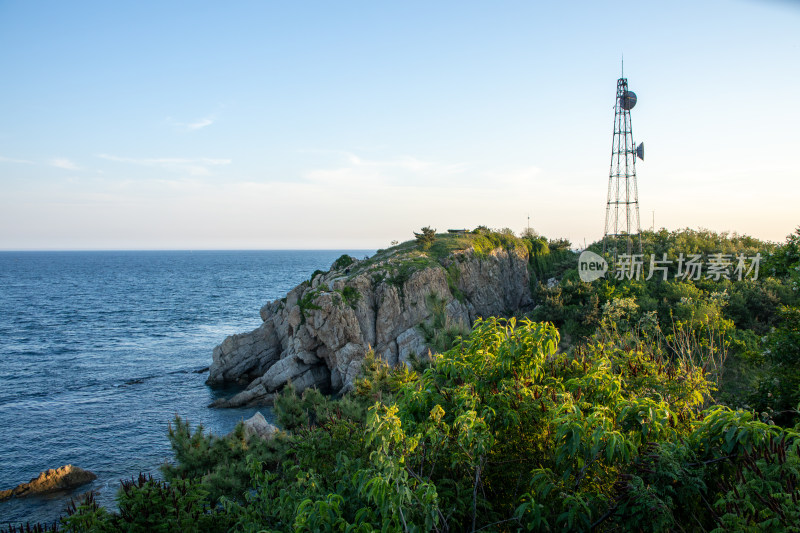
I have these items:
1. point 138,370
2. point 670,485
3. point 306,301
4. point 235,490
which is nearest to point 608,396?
point 670,485

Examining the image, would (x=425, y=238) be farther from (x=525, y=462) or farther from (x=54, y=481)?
(x=525, y=462)

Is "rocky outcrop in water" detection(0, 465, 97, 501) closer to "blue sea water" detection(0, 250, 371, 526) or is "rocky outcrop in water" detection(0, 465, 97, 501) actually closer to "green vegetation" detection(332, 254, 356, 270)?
"blue sea water" detection(0, 250, 371, 526)

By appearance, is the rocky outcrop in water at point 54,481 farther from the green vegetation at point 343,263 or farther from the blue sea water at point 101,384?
the green vegetation at point 343,263

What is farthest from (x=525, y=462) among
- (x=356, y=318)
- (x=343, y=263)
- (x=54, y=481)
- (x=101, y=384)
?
(x=343, y=263)

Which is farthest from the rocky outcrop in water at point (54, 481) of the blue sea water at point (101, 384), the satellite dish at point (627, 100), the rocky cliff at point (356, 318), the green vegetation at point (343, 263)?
the satellite dish at point (627, 100)

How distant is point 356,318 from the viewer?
36.0 m

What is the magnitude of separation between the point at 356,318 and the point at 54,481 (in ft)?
65.9

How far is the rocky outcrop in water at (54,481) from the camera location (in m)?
21.7

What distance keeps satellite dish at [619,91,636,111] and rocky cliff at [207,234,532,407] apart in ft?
61.0

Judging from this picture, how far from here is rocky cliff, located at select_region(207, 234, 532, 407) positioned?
3491 cm

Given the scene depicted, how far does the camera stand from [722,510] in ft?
17.3

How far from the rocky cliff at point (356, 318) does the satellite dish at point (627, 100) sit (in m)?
18.6

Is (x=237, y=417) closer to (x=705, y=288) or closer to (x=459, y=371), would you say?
(x=459, y=371)

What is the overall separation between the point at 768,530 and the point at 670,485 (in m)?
1.09
